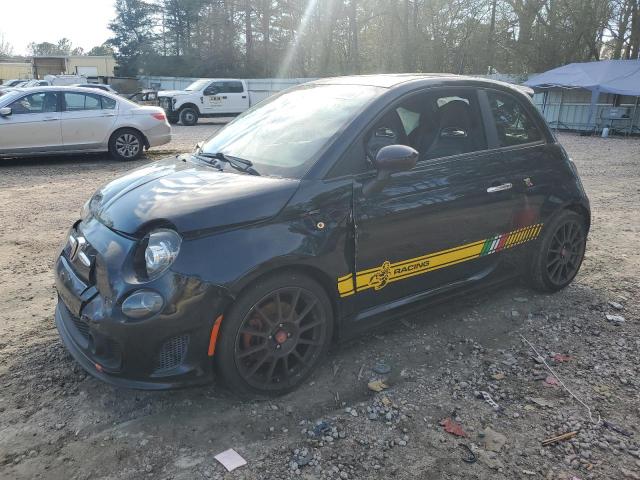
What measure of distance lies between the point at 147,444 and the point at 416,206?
2.08m

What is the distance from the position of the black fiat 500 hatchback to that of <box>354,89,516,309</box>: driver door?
0.01 meters

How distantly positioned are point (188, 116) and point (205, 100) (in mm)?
1009

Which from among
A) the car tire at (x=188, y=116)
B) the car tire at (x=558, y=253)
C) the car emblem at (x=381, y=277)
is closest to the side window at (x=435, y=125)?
the car emblem at (x=381, y=277)

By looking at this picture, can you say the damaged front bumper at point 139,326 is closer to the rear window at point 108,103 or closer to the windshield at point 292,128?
the windshield at point 292,128

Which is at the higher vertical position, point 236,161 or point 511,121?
point 511,121

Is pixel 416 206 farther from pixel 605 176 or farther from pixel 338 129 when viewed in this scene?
pixel 605 176

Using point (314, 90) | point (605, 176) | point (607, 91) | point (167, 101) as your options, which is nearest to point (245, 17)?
Answer: point (167, 101)

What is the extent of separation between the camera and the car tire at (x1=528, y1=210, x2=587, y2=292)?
430cm

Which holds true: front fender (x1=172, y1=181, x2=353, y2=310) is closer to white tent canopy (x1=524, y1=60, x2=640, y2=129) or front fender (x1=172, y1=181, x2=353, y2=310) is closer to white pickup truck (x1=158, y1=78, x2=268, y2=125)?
white pickup truck (x1=158, y1=78, x2=268, y2=125)

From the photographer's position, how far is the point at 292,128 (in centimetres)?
350

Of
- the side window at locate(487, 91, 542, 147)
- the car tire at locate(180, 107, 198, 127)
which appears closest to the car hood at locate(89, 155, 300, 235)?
the side window at locate(487, 91, 542, 147)

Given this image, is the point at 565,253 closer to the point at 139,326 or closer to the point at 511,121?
the point at 511,121

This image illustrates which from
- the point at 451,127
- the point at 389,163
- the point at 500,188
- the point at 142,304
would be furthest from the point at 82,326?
the point at 500,188

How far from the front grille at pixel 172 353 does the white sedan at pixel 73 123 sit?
942 centimetres
